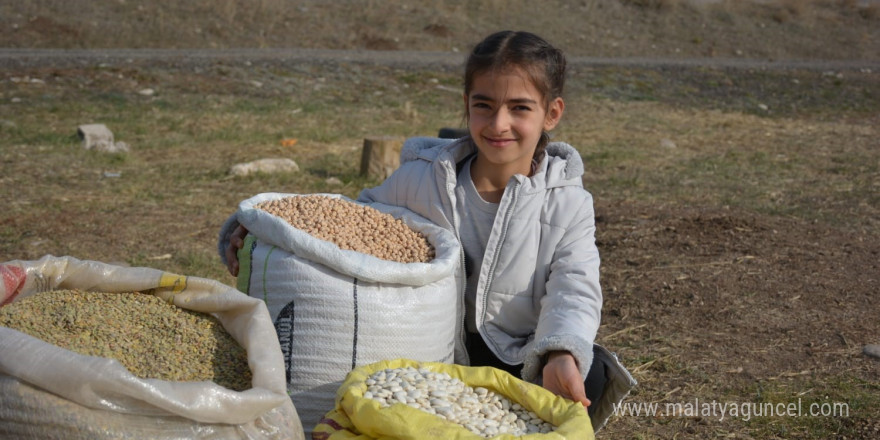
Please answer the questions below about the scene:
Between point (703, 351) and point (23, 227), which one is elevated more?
point (703, 351)

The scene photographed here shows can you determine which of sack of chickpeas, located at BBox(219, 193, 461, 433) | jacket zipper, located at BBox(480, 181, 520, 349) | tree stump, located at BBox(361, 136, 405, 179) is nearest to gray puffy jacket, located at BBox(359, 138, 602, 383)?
jacket zipper, located at BBox(480, 181, 520, 349)

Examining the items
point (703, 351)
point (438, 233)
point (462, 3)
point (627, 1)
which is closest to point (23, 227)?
point (438, 233)

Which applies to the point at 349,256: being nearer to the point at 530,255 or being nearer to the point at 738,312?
the point at 530,255

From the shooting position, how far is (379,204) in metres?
2.94

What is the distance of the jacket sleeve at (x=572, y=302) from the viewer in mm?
2381

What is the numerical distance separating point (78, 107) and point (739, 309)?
6895 millimetres

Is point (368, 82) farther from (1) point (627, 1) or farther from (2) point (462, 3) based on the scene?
(1) point (627, 1)

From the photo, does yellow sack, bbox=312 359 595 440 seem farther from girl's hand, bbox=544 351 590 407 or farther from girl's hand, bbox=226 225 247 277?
girl's hand, bbox=226 225 247 277

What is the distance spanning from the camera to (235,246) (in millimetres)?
2791

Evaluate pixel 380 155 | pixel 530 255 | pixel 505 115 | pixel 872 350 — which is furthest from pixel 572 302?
pixel 380 155

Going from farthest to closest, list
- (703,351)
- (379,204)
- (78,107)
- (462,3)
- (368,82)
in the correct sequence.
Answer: (462,3)
(368,82)
(78,107)
(703,351)
(379,204)

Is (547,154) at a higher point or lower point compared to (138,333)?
higher

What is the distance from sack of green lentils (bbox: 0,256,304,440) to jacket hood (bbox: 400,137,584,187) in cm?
86

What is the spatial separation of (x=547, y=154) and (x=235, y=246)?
1026mm
